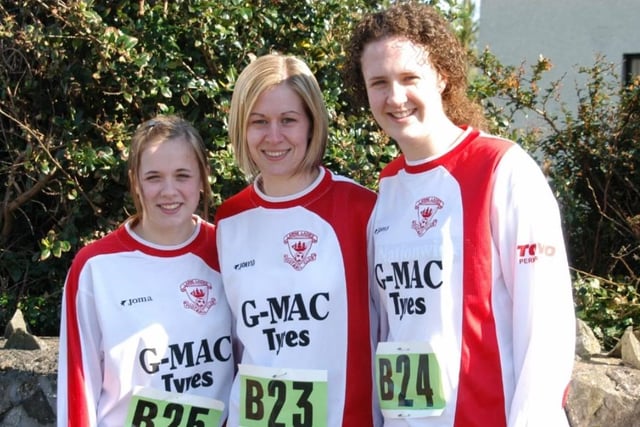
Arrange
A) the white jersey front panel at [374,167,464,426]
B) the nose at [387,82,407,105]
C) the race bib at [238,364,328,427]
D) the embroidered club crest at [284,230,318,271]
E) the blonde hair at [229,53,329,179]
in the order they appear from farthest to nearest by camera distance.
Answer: the blonde hair at [229,53,329,179] → the embroidered club crest at [284,230,318,271] → the race bib at [238,364,328,427] → the nose at [387,82,407,105] → the white jersey front panel at [374,167,464,426]

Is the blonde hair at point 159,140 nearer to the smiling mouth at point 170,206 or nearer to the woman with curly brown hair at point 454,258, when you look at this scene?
the smiling mouth at point 170,206

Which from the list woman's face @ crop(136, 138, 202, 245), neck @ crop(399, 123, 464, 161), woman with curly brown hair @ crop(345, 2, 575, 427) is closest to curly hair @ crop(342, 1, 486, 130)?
woman with curly brown hair @ crop(345, 2, 575, 427)

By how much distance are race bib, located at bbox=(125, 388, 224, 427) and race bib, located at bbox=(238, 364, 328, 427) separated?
256mm

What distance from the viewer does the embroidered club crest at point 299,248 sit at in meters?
2.77

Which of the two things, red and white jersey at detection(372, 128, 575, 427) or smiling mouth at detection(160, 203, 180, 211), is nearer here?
red and white jersey at detection(372, 128, 575, 427)

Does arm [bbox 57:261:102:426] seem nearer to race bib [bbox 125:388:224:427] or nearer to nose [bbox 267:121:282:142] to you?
race bib [bbox 125:388:224:427]

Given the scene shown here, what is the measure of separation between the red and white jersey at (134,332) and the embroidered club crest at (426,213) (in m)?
0.81

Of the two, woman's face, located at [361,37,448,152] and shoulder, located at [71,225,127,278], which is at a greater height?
woman's face, located at [361,37,448,152]

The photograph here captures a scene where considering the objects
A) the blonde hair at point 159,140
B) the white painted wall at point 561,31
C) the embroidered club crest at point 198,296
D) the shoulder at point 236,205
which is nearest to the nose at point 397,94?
the shoulder at point 236,205

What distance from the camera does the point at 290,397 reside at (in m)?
2.66

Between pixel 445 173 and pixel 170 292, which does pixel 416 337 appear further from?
pixel 170 292

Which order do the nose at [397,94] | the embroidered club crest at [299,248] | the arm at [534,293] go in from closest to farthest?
the arm at [534,293]
the nose at [397,94]
the embroidered club crest at [299,248]

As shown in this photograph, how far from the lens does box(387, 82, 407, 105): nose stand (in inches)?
100.0

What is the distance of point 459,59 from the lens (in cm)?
271
